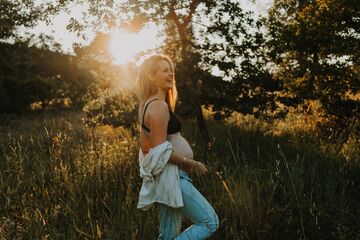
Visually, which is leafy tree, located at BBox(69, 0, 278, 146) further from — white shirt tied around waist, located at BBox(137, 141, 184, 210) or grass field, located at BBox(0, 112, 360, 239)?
white shirt tied around waist, located at BBox(137, 141, 184, 210)

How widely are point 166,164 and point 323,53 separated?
7.07m

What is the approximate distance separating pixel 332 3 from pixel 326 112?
2640 millimetres

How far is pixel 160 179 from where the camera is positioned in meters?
3.06

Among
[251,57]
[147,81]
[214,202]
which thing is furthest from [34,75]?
[147,81]

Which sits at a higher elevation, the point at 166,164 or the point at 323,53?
the point at 323,53

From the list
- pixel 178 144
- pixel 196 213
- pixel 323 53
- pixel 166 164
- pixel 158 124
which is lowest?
pixel 196 213

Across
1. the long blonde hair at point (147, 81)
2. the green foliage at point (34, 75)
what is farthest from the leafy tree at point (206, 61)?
the green foliage at point (34, 75)

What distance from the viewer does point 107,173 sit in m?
5.46

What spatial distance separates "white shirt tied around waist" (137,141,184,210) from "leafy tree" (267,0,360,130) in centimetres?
601

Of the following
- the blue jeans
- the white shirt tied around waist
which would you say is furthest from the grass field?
the white shirt tied around waist

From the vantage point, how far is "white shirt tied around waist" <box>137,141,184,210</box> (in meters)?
2.96

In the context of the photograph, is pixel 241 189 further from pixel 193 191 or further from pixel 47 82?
pixel 47 82

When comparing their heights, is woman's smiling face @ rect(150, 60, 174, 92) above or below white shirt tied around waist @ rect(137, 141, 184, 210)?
above

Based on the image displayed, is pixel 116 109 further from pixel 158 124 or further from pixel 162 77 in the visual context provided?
pixel 158 124
